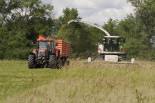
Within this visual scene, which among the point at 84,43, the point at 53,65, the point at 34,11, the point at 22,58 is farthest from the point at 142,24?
the point at 53,65

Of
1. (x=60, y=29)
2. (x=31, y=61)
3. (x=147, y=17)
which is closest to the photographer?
(x=31, y=61)

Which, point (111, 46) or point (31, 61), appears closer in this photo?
point (31, 61)

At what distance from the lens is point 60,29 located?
139ft

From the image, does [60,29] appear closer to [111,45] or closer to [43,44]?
[111,45]

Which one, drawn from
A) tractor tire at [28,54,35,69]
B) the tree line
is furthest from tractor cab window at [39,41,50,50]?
the tree line

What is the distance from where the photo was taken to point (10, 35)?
43.3 m

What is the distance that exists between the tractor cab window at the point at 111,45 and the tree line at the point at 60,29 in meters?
13.1

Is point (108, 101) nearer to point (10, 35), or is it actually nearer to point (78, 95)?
point (78, 95)

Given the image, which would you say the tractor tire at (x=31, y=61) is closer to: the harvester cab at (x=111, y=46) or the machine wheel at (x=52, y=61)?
the machine wheel at (x=52, y=61)

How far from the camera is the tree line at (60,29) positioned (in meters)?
42.7

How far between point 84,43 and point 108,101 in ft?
118

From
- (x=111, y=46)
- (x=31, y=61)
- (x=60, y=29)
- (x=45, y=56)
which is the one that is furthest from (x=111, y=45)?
(x=60, y=29)

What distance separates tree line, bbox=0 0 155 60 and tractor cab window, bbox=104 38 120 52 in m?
13.1

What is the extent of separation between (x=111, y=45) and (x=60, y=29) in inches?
616
